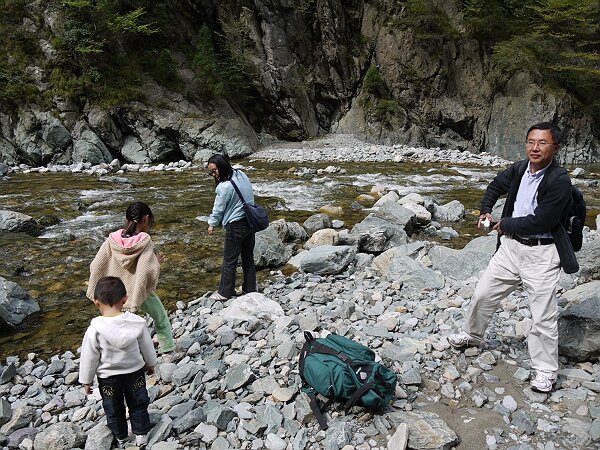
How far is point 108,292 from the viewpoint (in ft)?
9.19

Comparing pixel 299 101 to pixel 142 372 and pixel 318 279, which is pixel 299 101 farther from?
pixel 142 372

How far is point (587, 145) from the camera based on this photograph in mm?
28922

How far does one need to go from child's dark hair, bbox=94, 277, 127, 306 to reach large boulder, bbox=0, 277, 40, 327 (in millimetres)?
3427

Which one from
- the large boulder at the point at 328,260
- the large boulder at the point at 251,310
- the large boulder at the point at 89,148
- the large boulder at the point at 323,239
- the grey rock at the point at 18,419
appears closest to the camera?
the grey rock at the point at 18,419

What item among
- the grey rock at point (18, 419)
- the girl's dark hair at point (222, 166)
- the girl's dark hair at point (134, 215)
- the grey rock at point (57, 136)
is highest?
the grey rock at point (57, 136)

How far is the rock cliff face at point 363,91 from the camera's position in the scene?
26469 millimetres

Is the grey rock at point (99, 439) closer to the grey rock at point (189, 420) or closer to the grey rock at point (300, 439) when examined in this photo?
the grey rock at point (189, 420)

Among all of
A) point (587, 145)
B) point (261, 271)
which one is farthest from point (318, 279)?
point (587, 145)

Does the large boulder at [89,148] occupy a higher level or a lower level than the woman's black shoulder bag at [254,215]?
higher

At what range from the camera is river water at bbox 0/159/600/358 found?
5855mm

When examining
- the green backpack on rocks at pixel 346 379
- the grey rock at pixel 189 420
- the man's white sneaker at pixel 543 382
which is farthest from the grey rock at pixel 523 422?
the grey rock at pixel 189 420

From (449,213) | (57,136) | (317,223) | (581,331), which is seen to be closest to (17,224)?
(317,223)

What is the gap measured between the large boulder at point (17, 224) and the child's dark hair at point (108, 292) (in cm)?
784

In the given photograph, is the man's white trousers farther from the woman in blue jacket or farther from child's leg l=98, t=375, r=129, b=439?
child's leg l=98, t=375, r=129, b=439
